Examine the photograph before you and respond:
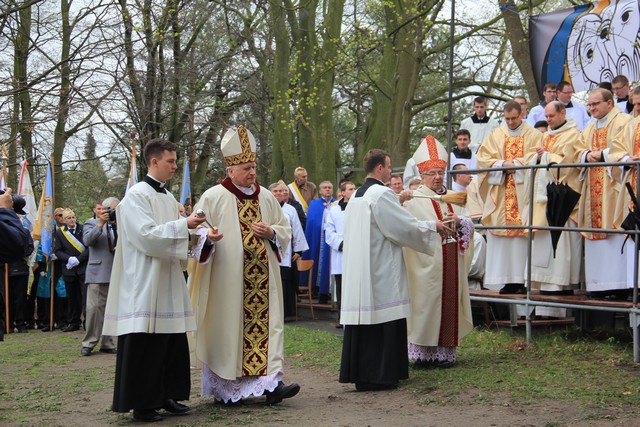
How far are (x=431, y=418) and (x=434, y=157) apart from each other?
3246mm

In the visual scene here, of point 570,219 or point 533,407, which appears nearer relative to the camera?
point 533,407

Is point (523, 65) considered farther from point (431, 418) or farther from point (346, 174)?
point (346, 174)

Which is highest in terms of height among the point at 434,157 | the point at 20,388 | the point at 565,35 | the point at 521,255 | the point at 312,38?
the point at 312,38

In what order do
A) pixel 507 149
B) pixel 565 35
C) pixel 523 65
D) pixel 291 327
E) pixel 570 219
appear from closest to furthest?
pixel 570 219 → pixel 507 149 → pixel 565 35 → pixel 291 327 → pixel 523 65

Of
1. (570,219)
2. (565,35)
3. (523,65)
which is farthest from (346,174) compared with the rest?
(570,219)

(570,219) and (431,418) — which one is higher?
(570,219)

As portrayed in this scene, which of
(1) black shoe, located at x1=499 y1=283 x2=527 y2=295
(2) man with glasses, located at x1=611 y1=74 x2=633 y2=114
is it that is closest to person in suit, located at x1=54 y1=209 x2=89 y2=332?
(1) black shoe, located at x1=499 y1=283 x2=527 y2=295

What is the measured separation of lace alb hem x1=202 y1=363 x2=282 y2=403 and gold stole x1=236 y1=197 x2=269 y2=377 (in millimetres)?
85

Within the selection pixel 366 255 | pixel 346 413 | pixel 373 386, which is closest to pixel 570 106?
pixel 366 255

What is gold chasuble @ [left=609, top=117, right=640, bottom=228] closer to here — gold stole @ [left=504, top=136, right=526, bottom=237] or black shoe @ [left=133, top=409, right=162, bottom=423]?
gold stole @ [left=504, top=136, right=526, bottom=237]

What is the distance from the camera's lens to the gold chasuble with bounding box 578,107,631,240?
973 cm

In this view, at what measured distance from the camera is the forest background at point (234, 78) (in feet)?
62.0

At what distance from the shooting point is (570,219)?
1032cm

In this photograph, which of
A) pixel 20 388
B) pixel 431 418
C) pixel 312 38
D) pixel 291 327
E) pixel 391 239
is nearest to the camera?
pixel 431 418
